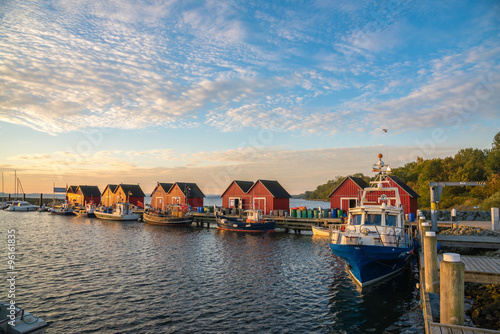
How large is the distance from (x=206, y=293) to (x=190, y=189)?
160 ft

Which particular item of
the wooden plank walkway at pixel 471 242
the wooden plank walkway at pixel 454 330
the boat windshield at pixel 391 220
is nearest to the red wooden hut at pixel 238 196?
the boat windshield at pixel 391 220

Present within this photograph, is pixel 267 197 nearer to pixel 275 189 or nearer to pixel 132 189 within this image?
pixel 275 189

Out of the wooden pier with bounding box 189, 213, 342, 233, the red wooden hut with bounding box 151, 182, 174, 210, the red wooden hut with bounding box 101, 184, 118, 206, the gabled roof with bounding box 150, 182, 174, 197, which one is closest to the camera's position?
the wooden pier with bounding box 189, 213, 342, 233

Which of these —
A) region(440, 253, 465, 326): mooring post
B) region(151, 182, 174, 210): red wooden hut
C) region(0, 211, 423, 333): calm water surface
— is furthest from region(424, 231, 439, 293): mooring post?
region(151, 182, 174, 210): red wooden hut

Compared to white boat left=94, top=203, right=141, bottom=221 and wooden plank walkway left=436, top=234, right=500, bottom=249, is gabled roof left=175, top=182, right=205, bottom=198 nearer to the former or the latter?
white boat left=94, top=203, right=141, bottom=221

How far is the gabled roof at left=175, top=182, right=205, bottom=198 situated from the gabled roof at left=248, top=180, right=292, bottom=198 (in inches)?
691

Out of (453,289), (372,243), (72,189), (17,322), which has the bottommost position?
(17,322)

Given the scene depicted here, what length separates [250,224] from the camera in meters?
42.0

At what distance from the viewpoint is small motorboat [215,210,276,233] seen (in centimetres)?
4194

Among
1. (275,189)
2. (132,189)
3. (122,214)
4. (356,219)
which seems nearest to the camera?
(356,219)

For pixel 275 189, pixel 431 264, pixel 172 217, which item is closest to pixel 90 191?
pixel 172 217

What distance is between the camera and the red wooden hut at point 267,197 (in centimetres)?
4928

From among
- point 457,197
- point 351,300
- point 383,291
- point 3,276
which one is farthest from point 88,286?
point 457,197

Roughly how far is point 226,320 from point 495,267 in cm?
1056
